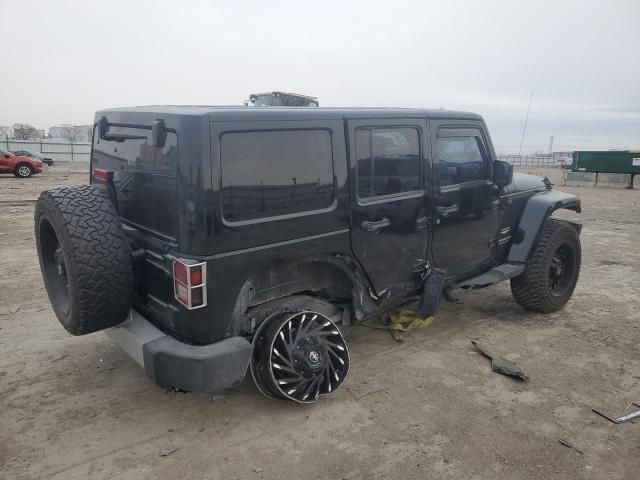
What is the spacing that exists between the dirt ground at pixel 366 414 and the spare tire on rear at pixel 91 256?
2.27 feet

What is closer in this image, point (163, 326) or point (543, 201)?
point (163, 326)

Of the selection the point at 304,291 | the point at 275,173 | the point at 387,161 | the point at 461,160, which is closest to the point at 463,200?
the point at 461,160

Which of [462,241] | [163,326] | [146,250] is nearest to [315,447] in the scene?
[163,326]

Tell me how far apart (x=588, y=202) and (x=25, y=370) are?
51.8 ft

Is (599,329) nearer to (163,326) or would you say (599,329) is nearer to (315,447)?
(315,447)

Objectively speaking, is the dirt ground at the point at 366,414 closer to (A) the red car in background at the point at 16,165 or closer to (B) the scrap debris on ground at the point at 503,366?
(B) the scrap debris on ground at the point at 503,366

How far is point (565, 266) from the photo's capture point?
17.2ft

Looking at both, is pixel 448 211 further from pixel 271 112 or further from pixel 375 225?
pixel 271 112

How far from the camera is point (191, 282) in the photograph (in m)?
2.71

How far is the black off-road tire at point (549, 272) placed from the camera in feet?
16.0

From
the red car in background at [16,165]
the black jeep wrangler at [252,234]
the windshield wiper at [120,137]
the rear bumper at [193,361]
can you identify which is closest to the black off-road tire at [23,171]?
the red car in background at [16,165]

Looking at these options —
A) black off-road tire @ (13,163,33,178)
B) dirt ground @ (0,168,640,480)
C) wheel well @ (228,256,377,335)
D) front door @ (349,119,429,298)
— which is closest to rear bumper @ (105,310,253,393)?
wheel well @ (228,256,377,335)

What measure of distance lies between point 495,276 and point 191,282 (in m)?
3.05

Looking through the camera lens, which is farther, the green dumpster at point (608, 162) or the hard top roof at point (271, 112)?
the green dumpster at point (608, 162)
